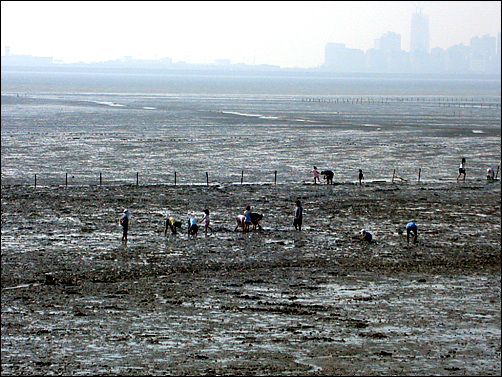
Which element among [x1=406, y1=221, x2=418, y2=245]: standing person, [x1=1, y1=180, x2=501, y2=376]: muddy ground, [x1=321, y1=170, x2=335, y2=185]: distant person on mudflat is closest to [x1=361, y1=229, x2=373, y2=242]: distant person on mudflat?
[x1=1, y1=180, x2=501, y2=376]: muddy ground

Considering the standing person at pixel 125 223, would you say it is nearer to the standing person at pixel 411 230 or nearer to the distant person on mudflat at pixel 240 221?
the distant person on mudflat at pixel 240 221

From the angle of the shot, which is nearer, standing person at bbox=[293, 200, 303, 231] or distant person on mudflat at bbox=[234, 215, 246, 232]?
distant person on mudflat at bbox=[234, 215, 246, 232]

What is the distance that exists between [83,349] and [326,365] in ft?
21.2

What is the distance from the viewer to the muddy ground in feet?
64.6

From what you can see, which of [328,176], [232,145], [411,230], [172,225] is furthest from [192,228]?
[232,145]

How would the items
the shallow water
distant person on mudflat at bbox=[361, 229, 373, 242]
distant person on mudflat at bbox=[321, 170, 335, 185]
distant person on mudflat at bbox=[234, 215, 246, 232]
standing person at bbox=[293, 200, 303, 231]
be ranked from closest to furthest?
distant person on mudflat at bbox=[361, 229, 373, 242] < distant person on mudflat at bbox=[234, 215, 246, 232] < standing person at bbox=[293, 200, 303, 231] < distant person on mudflat at bbox=[321, 170, 335, 185] < the shallow water

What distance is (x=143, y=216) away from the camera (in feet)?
131

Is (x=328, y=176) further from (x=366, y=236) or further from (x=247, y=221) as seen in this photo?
(x=366, y=236)

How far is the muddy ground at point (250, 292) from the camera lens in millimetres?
19688

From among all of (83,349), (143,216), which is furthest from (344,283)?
(143,216)

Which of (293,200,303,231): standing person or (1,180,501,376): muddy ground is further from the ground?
(293,200,303,231): standing person

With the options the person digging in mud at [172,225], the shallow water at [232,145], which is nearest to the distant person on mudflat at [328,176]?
the shallow water at [232,145]

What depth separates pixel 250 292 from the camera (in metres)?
25.8

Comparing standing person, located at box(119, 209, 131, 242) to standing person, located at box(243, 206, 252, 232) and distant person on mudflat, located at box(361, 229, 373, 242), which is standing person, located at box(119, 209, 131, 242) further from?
distant person on mudflat, located at box(361, 229, 373, 242)
